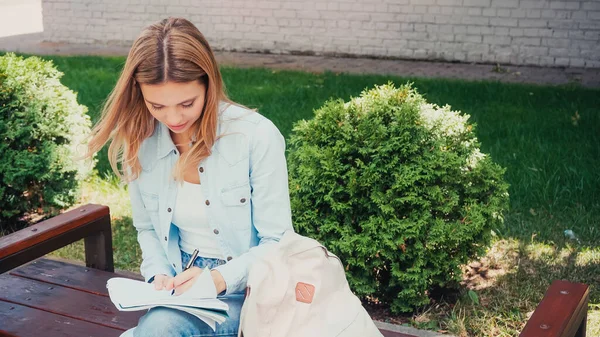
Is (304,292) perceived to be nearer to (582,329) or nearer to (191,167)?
(191,167)

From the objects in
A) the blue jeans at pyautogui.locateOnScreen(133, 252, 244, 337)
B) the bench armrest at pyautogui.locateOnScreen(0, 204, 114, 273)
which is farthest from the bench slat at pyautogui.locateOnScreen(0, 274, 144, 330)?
the blue jeans at pyautogui.locateOnScreen(133, 252, 244, 337)

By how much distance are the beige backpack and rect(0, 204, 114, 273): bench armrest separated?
1.37m

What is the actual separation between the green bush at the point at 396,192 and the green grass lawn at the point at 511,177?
0.31 m

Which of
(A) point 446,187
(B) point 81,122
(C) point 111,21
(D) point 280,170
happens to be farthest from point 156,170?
(C) point 111,21

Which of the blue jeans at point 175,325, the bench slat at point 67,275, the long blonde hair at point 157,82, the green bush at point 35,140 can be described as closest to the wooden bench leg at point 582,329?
the blue jeans at point 175,325

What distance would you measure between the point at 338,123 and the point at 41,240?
5.03 ft

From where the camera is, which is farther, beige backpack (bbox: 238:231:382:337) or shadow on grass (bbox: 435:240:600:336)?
shadow on grass (bbox: 435:240:600:336)

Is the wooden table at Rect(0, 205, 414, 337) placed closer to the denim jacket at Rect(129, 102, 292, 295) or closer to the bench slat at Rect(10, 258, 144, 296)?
the bench slat at Rect(10, 258, 144, 296)

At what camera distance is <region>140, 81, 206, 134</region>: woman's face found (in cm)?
242

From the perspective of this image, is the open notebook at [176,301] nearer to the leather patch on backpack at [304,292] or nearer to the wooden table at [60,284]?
the leather patch on backpack at [304,292]

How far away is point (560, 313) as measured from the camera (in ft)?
7.82

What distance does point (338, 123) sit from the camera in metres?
3.73

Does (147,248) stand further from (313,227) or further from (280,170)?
(313,227)

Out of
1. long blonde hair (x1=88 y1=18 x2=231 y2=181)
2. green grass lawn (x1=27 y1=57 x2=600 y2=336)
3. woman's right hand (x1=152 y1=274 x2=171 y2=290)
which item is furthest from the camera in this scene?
green grass lawn (x1=27 y1=57 x2=600 y2=336)
